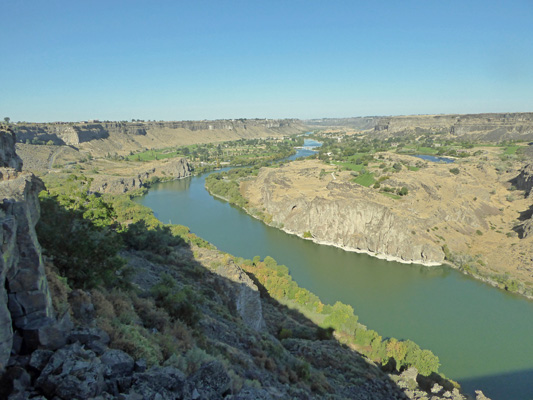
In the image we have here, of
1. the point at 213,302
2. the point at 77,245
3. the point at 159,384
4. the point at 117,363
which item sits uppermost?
the point at 77,245

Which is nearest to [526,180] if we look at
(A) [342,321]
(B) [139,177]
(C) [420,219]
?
(C) [420,219]

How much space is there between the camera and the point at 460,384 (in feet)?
82.5

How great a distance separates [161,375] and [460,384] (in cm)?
2761

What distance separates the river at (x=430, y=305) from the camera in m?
26.9

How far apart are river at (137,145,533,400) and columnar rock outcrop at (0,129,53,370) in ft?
100.0

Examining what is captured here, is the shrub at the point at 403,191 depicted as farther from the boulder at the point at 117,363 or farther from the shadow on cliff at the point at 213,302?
the boulder at the point at 117,363

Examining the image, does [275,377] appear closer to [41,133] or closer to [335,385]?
[335,385]

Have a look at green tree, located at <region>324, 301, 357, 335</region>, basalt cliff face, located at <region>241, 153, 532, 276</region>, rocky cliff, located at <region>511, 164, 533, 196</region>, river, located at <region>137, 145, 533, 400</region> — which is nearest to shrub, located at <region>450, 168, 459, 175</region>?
basalt cliff face, located at <region>241, 153, 532, 276</region>

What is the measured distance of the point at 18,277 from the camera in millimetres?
7195

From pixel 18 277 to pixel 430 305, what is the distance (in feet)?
131

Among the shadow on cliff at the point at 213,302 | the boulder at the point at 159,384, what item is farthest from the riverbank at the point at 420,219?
the boulder at the point at 159,384

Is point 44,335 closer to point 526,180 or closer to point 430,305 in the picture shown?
point 430,305

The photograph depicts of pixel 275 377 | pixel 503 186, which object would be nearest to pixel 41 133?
pixel 275 377

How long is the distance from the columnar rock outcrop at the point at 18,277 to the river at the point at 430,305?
1200 inches
